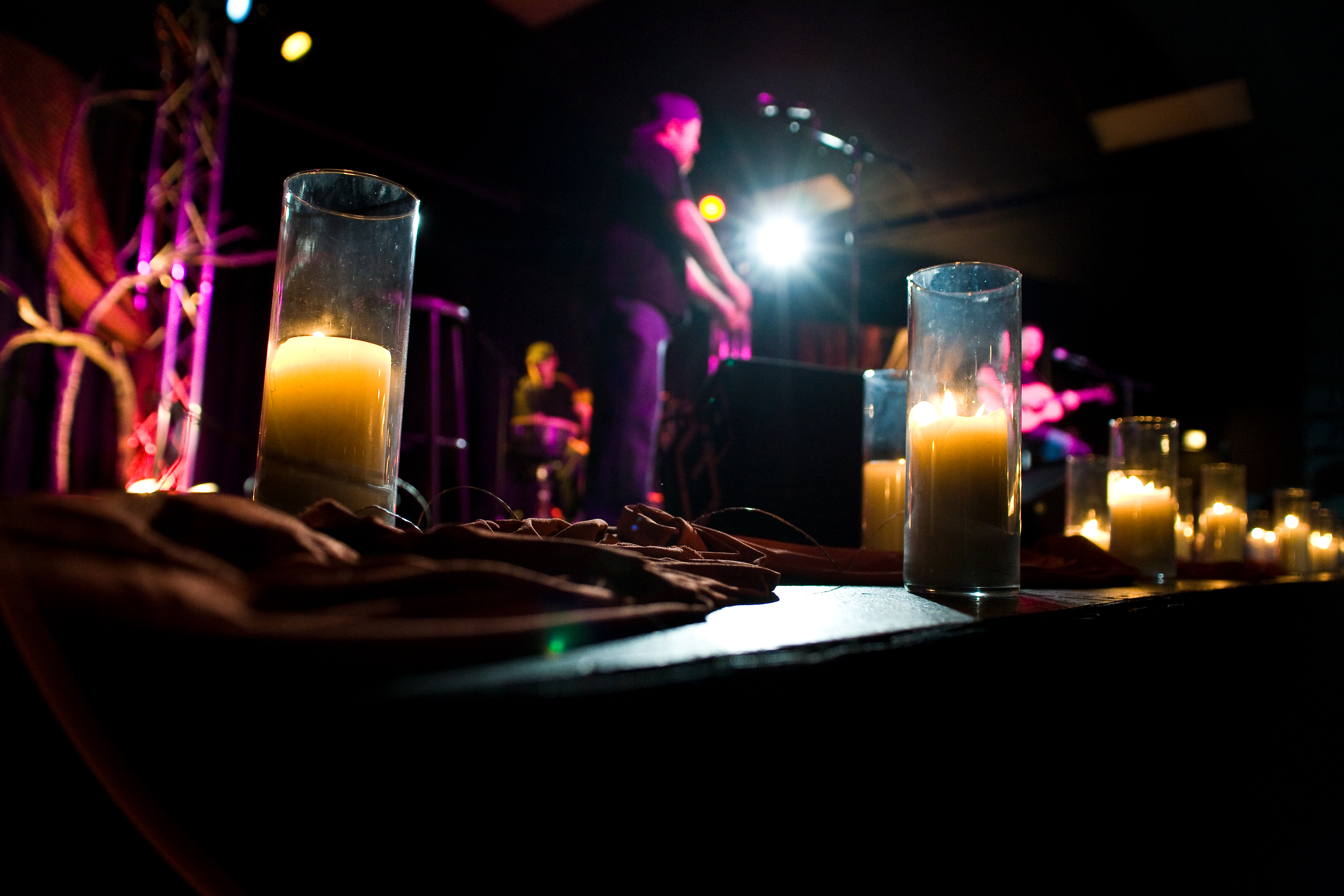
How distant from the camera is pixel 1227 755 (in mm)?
1018

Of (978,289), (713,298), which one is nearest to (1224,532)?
(978,289)

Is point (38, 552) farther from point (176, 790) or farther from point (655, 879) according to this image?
point (655, 879)

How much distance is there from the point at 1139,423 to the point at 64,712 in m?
1.40

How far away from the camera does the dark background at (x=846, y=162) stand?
4.10 meters

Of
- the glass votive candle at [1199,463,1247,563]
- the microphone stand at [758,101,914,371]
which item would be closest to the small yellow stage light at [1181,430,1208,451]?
the microphone stand at [758,101,914,371]

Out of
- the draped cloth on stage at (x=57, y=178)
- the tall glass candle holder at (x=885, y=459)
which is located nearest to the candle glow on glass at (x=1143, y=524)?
the tall glass candle holder at (x=885, y=459)

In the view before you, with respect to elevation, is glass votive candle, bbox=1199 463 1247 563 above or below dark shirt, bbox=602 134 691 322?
below

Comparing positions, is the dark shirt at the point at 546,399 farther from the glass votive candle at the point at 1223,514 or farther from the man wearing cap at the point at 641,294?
the glass votive candle at the point at 1223,514

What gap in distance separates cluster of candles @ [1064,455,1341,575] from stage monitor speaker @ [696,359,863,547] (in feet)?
1.54

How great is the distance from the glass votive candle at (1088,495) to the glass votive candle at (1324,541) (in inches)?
40.4

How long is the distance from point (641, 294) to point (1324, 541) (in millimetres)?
2167

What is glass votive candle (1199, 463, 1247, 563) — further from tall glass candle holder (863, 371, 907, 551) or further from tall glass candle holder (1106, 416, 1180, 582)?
tall glass candle holder (863, 371, 907, 551)

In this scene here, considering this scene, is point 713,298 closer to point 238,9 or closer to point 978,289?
point 978,289

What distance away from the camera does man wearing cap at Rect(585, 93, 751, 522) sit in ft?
8.36
